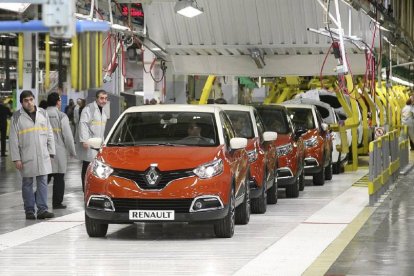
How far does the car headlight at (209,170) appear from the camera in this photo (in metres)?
15.1

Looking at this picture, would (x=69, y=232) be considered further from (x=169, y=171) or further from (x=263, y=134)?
(x=263, y=134)

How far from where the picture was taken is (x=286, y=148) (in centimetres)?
2214

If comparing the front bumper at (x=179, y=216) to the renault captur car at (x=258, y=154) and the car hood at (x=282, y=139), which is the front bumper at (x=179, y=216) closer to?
the renault captur car at (x=258, y=154)

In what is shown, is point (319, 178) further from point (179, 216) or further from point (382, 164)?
point (179, 216)

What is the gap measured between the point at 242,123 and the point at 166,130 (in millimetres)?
3650

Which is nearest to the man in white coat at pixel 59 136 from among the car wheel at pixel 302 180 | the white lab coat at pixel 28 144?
the white lab coat at pixel 28 144

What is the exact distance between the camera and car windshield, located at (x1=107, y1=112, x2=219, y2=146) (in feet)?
52.6

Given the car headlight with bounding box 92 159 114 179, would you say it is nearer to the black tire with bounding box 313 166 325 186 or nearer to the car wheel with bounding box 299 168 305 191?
the car wheel with bounding box 299 168 305 191

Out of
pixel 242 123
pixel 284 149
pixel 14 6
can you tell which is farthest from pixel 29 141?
pixel 14 6

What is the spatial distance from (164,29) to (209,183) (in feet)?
35.8

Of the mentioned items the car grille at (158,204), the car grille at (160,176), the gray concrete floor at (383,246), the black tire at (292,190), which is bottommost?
the gray concrete floor at (383,246)

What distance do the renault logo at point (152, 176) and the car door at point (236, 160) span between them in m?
1.04

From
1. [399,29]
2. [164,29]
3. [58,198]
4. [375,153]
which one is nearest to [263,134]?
[375,153]

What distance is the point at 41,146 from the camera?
17562 millimetres
